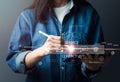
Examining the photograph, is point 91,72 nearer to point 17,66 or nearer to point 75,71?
point 75,71

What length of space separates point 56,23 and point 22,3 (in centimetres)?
15

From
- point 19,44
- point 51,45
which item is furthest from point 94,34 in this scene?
point 19,44

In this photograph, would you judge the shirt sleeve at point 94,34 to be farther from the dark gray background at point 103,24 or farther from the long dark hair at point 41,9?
the long dark hair at point 41,9

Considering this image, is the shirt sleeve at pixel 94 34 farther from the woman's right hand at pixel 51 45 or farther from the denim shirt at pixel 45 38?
the woman's right hand at pixel 51 45

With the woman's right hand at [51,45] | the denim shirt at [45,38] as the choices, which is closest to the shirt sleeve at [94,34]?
the denim shirt at [45,38]

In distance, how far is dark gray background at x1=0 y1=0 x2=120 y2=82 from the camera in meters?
0.70

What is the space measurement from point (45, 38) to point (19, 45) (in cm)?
10

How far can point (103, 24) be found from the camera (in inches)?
28.0

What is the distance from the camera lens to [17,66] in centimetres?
69

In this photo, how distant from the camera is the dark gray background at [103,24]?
70 centimetres

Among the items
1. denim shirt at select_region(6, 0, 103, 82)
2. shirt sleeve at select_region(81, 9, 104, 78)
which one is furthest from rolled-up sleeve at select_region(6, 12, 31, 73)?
shirt sleeve at select_region(81, 9, 104, 78)

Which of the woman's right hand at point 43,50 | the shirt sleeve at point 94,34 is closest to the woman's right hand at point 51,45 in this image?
the woman's right hand at point 43,50

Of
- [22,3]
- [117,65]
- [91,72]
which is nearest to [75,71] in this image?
[91,72]

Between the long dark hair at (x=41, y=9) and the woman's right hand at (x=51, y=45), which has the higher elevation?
the long dark hair at (x=41, y=9)
